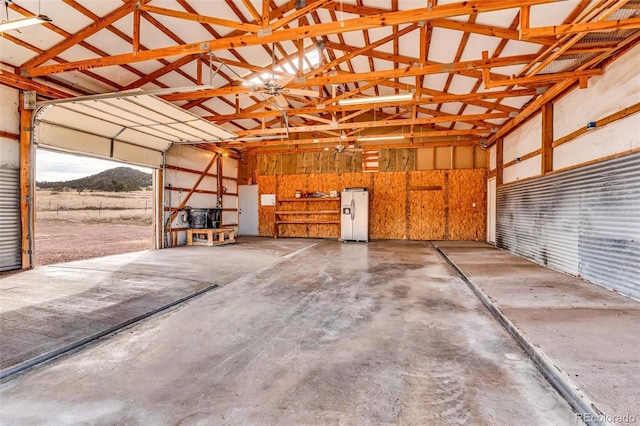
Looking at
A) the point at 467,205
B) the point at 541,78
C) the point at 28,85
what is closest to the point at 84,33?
the point at 28,85

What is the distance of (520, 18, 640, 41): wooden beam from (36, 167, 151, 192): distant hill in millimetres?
32284

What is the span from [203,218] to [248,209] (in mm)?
3088

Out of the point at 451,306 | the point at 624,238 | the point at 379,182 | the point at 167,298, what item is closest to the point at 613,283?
the point at 624,238

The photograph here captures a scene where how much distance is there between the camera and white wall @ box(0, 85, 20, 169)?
5.72 m

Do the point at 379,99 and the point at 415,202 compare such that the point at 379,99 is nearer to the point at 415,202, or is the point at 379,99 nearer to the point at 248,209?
the point at 415,202

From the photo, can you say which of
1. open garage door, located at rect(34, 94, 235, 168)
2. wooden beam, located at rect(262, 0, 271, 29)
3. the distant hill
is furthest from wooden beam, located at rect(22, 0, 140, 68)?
the distant hill

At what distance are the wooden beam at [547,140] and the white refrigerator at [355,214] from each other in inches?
218

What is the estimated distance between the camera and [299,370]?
91.3 inches

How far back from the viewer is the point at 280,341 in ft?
9.29

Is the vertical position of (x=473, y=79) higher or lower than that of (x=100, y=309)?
higher

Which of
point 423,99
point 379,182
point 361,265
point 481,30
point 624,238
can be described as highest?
point 481,30

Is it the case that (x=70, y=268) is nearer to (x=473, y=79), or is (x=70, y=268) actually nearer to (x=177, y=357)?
(x=177, y=357)

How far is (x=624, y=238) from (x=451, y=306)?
2.59 meters

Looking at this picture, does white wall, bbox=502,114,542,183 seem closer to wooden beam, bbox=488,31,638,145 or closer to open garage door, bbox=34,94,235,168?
wooden beam, bbox=488,31,638,145
